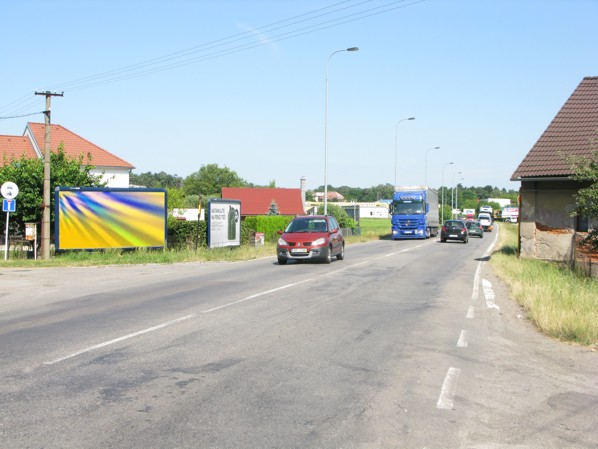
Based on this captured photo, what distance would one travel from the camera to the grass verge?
9.11m

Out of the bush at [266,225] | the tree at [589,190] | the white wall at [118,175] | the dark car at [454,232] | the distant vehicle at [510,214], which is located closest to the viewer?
the tree at [589,190]

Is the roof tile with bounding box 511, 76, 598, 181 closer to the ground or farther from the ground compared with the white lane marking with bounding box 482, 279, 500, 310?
farther from the ground

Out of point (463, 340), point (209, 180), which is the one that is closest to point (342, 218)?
point (463, 340)

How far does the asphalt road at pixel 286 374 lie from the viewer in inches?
193

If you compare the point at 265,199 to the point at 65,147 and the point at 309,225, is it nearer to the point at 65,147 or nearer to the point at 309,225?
the point at 65,147

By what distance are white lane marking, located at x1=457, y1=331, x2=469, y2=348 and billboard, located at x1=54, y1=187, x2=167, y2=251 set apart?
62.5ft

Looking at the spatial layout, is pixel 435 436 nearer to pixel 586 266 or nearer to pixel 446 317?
pixel 446 317

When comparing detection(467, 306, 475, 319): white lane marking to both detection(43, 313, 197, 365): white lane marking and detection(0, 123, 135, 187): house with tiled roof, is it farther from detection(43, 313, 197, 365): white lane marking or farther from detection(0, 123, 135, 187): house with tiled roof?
detection(0, 123, 135, 187): house with tiled roof

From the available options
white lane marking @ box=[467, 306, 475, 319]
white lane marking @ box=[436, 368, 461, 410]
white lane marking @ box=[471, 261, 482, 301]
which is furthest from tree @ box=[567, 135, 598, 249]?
white lane marking @ box=[436, 368, 461, 410]

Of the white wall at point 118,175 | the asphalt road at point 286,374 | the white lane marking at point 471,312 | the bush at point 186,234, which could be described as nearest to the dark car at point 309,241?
the bush at point 186,234

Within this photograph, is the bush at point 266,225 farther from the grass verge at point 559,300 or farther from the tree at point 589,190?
the tree at point 589,190

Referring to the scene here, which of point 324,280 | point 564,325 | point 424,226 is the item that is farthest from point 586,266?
point 424,226

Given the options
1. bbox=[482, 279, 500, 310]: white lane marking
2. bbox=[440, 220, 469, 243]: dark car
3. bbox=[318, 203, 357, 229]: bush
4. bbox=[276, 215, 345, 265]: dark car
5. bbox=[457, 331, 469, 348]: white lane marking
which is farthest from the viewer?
bbox=[318, 203, 357, 229]: bush

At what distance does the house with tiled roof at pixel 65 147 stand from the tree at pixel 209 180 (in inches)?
2920
